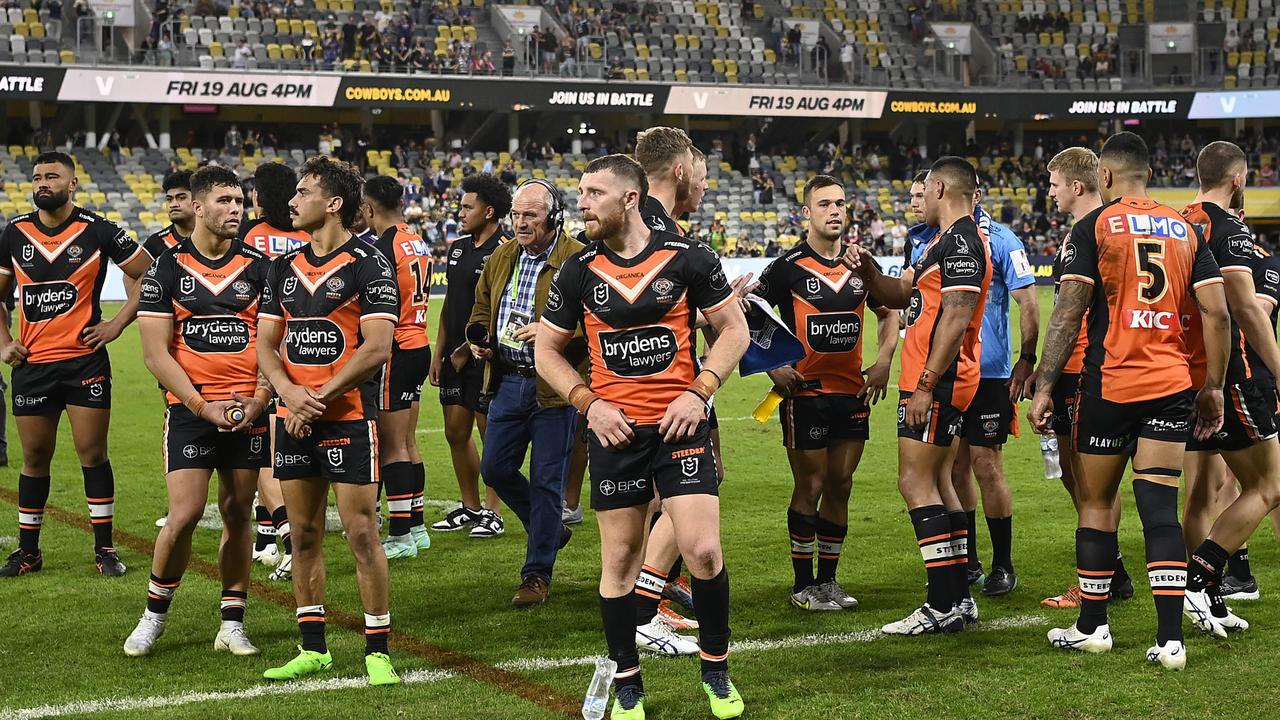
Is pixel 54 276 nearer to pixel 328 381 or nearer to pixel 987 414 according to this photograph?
pixel 328 381

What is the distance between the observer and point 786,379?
24.2 ft

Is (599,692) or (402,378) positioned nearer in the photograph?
(599,692)

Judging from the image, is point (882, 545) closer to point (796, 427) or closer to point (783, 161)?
point (796, 427)

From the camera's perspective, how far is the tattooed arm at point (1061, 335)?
6.49 metres

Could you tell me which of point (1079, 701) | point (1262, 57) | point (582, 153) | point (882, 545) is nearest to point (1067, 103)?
point (1262, 57)

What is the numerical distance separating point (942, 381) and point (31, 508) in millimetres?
5533

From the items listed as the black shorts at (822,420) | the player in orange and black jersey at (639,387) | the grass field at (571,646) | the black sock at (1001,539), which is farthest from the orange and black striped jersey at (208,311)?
the black sock at (1001,539)

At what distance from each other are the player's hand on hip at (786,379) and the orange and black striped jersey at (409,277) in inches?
116

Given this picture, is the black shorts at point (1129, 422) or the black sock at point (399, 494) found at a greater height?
the black shorts at point (1129, 422)

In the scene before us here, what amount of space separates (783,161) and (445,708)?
4428 cm

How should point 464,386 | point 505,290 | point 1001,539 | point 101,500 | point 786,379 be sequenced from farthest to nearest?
point 464,386 → point 101,500 → point 505,290 → point 1001,539 → point 786,379

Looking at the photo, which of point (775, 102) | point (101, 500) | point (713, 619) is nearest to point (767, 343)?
point (713, 619)

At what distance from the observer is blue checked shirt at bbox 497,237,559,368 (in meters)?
8.12

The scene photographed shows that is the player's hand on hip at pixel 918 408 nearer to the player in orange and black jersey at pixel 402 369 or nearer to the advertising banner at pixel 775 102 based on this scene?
the player in orange and black jersey at pixel 402 369
